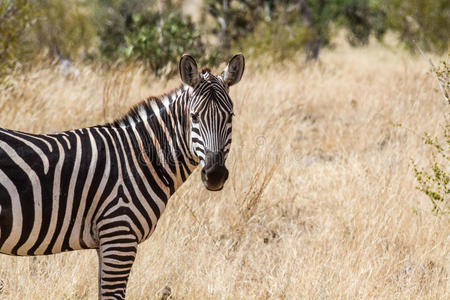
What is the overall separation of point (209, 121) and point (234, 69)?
0.56m

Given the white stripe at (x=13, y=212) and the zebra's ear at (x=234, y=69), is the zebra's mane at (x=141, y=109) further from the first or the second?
the white stripe at (x=13, y=212)

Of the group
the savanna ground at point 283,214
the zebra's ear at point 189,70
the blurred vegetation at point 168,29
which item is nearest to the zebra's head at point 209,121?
the zebra's ear at point 189,70

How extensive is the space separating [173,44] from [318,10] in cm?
1278

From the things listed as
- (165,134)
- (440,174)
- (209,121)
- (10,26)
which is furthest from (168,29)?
(209,121)

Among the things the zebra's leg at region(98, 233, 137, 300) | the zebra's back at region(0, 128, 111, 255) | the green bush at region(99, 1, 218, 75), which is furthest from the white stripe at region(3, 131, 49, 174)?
the green bush at region(99, 1, 218, 75)

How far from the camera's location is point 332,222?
5660mm

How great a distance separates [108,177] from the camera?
3436mm

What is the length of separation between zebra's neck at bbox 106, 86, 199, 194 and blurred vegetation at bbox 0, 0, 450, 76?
515 centimetres

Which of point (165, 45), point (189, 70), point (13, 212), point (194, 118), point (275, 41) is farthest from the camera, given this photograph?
point (275, 41)

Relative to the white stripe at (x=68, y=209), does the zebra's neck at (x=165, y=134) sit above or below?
above

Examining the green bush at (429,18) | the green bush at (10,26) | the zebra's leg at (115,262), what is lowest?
the zebra's leg at (115,262)

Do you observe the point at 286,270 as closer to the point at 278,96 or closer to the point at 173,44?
the point at 278,96

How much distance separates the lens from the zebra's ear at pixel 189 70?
353 centimetres

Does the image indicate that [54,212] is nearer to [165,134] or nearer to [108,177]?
[108,177]
